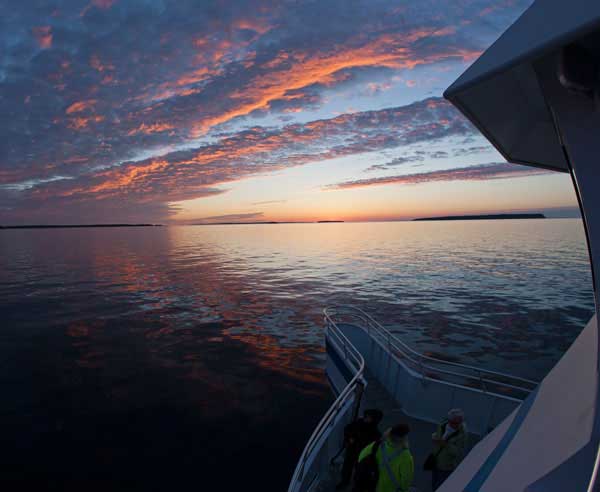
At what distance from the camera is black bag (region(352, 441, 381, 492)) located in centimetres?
480

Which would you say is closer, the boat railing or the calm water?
the boat railing

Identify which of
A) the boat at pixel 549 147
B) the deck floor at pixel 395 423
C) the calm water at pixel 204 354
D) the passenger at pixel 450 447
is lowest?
the calm water at pixel 204 354

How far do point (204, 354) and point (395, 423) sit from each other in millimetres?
12250

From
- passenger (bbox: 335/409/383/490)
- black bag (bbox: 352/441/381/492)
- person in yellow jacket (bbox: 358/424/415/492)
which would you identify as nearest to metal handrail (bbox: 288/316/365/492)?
passenger (bbox: 335/409/383/490)

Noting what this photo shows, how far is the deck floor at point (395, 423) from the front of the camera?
6719mm

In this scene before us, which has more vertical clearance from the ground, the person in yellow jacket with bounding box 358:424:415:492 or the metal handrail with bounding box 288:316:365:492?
the person in yellow jacket with bounding box 358:424:415:492

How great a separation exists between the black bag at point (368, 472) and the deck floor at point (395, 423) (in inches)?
74.3

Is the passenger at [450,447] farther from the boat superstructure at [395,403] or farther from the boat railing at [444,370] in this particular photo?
the boat railing at [444,370]

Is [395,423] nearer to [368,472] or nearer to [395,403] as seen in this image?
[395,403]

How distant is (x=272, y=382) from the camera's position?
1488cm

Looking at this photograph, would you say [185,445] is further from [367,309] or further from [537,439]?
[367,309]

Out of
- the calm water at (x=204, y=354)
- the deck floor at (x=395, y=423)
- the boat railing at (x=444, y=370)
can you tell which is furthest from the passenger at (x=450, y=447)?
the calm water at (x=204, y=354)

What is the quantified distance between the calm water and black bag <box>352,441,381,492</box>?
5.62 m

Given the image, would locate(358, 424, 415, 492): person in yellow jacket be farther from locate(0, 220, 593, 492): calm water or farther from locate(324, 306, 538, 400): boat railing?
locate(0, 220, 593, 492): calm water
